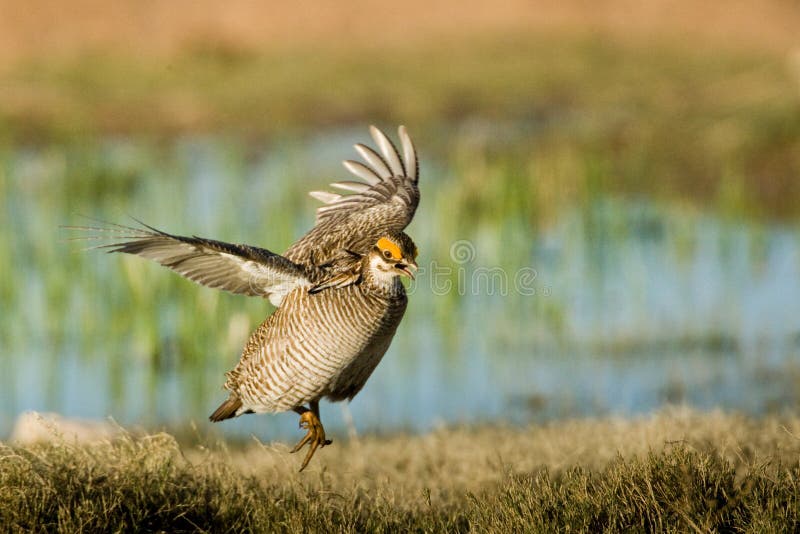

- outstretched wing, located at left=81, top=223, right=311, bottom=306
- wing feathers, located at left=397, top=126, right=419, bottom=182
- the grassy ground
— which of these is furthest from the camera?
wing feathers, located at left=397, top=126, right=419, bottom=182

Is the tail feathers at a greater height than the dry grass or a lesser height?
lesser

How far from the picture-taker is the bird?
18.8 feet

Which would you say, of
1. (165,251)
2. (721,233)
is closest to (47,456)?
(165,251)

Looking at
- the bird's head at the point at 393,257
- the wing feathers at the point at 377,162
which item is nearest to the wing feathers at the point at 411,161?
the wing feathers at the point at 377,162

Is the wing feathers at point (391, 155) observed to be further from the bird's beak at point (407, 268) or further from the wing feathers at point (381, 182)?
the bird's beak at point (407, 268)

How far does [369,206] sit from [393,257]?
1.43 meters

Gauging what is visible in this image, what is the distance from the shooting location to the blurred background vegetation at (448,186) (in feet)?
31.7

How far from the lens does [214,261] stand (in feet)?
19.5

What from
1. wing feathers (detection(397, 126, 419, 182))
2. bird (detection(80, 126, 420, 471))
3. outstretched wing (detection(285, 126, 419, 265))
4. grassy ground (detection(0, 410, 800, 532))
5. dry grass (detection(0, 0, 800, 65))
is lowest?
grassy ground (detection(0, 410, 800, 532))

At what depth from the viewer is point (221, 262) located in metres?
5.95

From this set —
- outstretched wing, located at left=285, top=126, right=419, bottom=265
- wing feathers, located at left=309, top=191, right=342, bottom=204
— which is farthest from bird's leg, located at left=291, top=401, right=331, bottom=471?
wing feathers, located at left=309, top=191, right=342, bottom=204

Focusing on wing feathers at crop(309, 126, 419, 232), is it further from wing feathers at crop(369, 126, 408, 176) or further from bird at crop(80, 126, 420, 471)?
bird at crop(80, 126, 420, 471)

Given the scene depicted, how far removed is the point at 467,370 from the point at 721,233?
3.92 m

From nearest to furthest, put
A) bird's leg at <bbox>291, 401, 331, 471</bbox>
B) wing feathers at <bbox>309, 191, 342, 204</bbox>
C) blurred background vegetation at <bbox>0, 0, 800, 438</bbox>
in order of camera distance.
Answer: bird's leg at <bbox>291, 401, 331, 471</bbox>, wing feathers at <bbox>309, 191, 342, 204</bbox>, blurred background vegetation at <bbox>0, 0, 800, 438</bbox>
